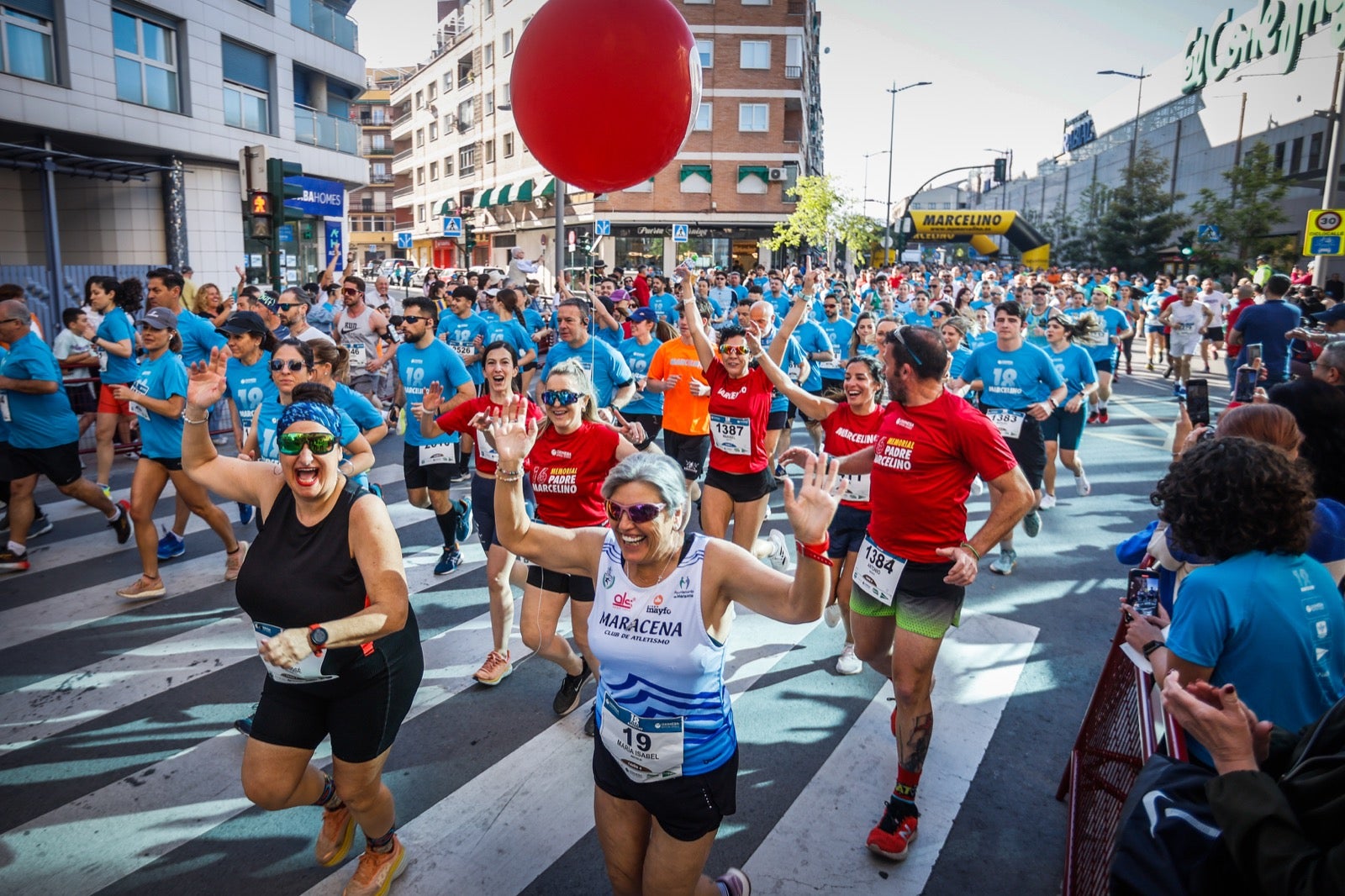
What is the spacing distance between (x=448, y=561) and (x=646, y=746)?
184 inches

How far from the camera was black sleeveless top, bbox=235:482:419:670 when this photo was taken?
305cm

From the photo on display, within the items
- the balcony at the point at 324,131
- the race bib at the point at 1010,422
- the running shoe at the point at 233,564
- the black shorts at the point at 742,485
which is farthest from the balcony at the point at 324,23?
the race bib at the point at 1010,422

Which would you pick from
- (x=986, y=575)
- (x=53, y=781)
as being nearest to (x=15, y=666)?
(x=53, y=781)

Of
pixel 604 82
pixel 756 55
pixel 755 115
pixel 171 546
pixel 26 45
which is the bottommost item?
pixel 171 546

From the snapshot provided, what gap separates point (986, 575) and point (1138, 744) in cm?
399

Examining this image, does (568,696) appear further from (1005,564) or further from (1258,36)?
(1258,36)

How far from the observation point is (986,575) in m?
6.93

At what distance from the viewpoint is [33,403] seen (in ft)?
21.6

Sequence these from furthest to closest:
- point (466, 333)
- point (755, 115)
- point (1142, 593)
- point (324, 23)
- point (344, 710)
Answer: point (755, 115) → point (324, 23) → point (466, 333) → point (1142, 593) → point (344, 710)

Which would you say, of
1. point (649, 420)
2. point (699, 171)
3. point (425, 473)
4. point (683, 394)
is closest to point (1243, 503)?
point (683, 394)

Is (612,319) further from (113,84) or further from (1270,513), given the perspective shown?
(113,84)

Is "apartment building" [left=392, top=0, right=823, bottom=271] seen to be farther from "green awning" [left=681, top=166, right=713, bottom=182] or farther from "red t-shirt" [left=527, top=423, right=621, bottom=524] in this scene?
"red t-shirt" [left=527, top=423, right=621, bottom=524]

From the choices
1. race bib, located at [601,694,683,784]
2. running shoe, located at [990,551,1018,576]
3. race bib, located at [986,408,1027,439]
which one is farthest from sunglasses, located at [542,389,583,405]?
race bib, located at [986,408,1027,439]

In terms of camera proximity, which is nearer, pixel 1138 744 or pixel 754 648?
pixel 1138 744
